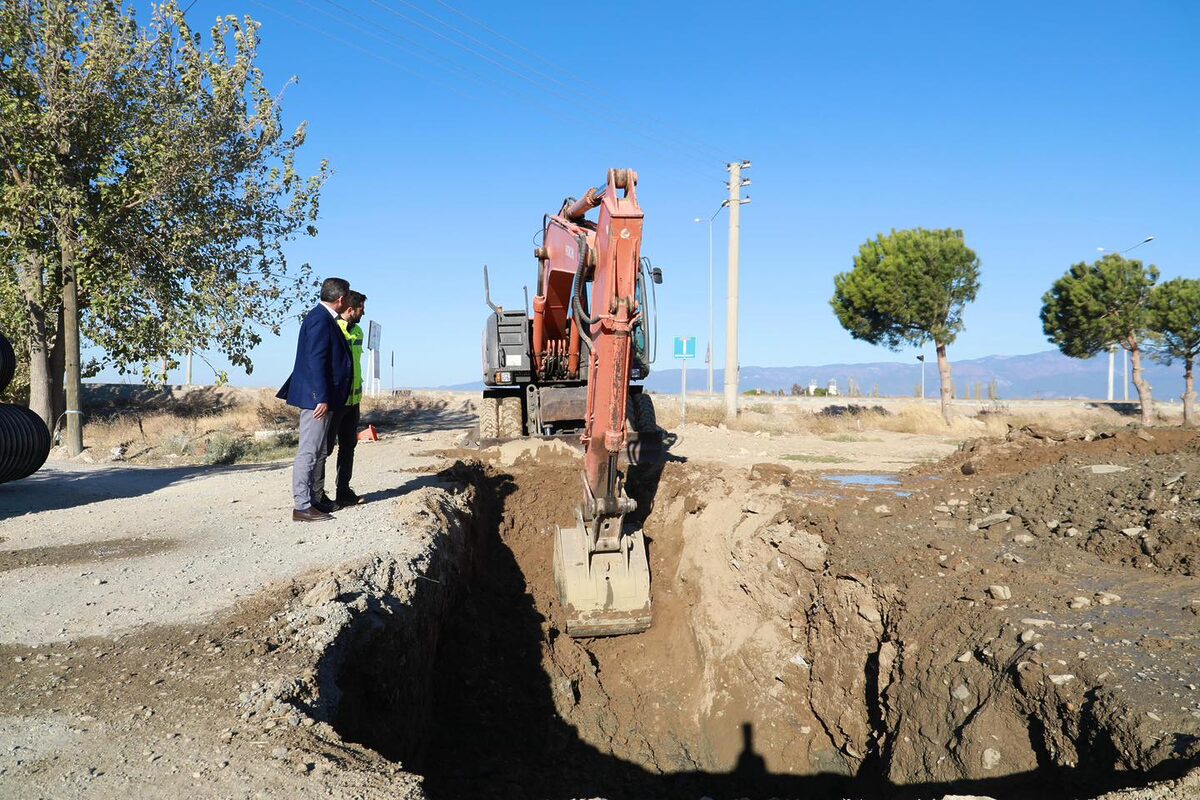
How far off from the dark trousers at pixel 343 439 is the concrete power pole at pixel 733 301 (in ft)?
49.5

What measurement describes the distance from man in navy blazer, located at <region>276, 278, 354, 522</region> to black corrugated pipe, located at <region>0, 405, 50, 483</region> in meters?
3.27

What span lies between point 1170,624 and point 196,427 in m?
18.3

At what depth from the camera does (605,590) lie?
23.3 ft

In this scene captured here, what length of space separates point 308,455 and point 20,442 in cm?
366

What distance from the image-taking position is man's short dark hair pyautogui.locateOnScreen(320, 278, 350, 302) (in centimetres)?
734

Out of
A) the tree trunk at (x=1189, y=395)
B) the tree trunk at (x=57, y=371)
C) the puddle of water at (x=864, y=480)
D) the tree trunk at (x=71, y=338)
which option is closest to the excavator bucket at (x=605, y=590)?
the puddle of water at (x=864, y=480)

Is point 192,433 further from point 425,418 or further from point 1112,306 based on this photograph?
point 1112,306

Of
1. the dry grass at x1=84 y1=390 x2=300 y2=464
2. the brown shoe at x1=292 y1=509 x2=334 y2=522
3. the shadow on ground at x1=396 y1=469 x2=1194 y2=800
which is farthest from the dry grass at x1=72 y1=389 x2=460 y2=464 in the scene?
the shadow on ground at x1=396 y1=469 x2=1194 y2=800

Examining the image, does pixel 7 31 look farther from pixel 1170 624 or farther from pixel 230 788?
pixel 1170 624

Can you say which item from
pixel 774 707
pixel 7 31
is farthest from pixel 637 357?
pixel 7 31

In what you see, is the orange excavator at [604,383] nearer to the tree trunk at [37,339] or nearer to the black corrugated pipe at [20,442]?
the black corrugated pipe at [20,442]

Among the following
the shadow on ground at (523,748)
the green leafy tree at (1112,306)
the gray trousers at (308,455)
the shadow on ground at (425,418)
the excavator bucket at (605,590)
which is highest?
the green leafy tree at (1112,306)

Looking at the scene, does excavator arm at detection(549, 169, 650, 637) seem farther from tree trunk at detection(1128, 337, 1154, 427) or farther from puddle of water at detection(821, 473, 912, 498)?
tree trunk at detection(1128, 337, 1154, 427)

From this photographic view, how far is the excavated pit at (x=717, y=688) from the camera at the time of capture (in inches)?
184
